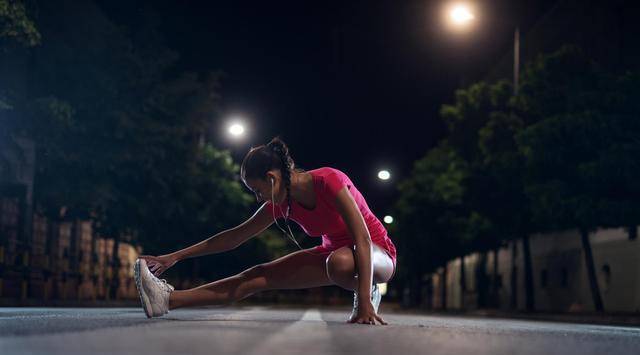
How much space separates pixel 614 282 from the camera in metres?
33.1

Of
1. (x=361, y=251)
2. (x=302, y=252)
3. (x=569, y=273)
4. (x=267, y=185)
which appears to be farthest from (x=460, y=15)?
(x=361, y=251)

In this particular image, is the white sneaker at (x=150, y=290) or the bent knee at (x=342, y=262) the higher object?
the bent knee at (x=342, y=262)

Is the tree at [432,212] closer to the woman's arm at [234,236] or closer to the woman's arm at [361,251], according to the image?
the woman's arm at [234,236]

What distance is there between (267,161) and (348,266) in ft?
3.24

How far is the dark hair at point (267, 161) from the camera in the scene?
652 cm

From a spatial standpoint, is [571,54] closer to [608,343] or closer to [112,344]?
[608,343]

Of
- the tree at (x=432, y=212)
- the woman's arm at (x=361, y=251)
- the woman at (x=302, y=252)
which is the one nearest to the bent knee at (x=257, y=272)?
the woman at (x=302, y=252)

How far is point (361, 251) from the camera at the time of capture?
6441mm

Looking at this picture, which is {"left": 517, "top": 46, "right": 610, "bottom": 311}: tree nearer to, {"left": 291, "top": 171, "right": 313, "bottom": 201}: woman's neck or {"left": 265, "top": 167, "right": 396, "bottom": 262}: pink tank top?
{"left": 265, "top": 167, "right": 396, "bottom": 262}: pink tank top

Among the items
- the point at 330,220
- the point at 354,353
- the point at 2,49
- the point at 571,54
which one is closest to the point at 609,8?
the point at 571,54

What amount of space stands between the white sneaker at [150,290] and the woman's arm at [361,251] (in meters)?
1.57

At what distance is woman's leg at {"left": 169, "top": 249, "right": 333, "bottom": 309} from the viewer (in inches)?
290

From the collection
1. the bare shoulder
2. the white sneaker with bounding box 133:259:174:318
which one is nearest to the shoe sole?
the white sneaker with bounding box 133:259:174:318

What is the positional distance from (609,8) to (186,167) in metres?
17.3
